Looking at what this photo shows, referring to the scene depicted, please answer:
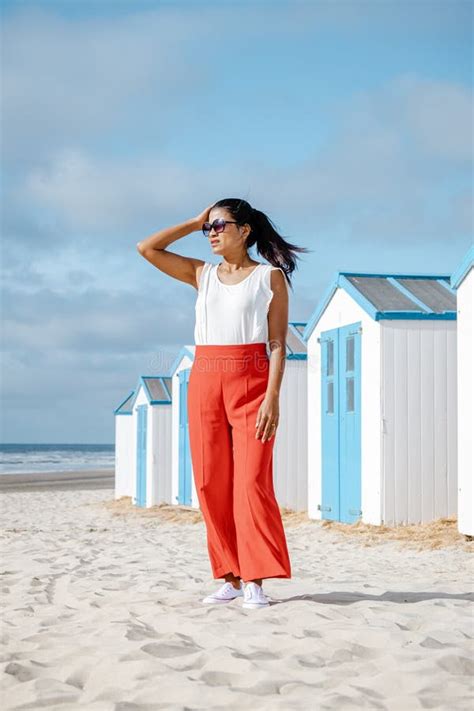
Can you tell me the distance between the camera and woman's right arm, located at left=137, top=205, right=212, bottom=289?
4.45 meters

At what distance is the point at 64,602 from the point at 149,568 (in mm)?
1436

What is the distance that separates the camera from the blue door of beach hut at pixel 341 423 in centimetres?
985

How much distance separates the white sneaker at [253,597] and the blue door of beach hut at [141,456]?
1382 centimetres

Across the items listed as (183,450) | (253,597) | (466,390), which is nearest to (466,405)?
(466,390)

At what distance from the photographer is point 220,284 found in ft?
14.3

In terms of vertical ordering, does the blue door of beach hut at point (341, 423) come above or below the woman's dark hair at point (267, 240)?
below

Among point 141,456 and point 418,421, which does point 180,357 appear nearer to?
point 141,456

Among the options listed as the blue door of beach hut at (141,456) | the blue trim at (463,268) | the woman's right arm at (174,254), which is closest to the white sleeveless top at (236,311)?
the woman's right arm at (174,254)

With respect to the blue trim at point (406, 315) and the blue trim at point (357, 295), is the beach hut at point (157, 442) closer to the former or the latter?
the blue trim at point (357, 295)

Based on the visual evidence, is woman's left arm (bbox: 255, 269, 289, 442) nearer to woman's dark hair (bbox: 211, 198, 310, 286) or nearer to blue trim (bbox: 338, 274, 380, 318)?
woman's dark hair (bbox: 211, 198, 310, 286)

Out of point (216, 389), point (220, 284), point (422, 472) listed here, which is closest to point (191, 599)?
point (216, 389)

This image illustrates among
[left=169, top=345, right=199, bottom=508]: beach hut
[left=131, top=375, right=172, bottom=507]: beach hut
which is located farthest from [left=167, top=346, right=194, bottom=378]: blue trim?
[left=131, top=375, right=172, bottom=507]: beach hut

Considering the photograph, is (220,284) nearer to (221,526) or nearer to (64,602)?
(221,526)

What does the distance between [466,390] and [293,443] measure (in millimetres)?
4562
